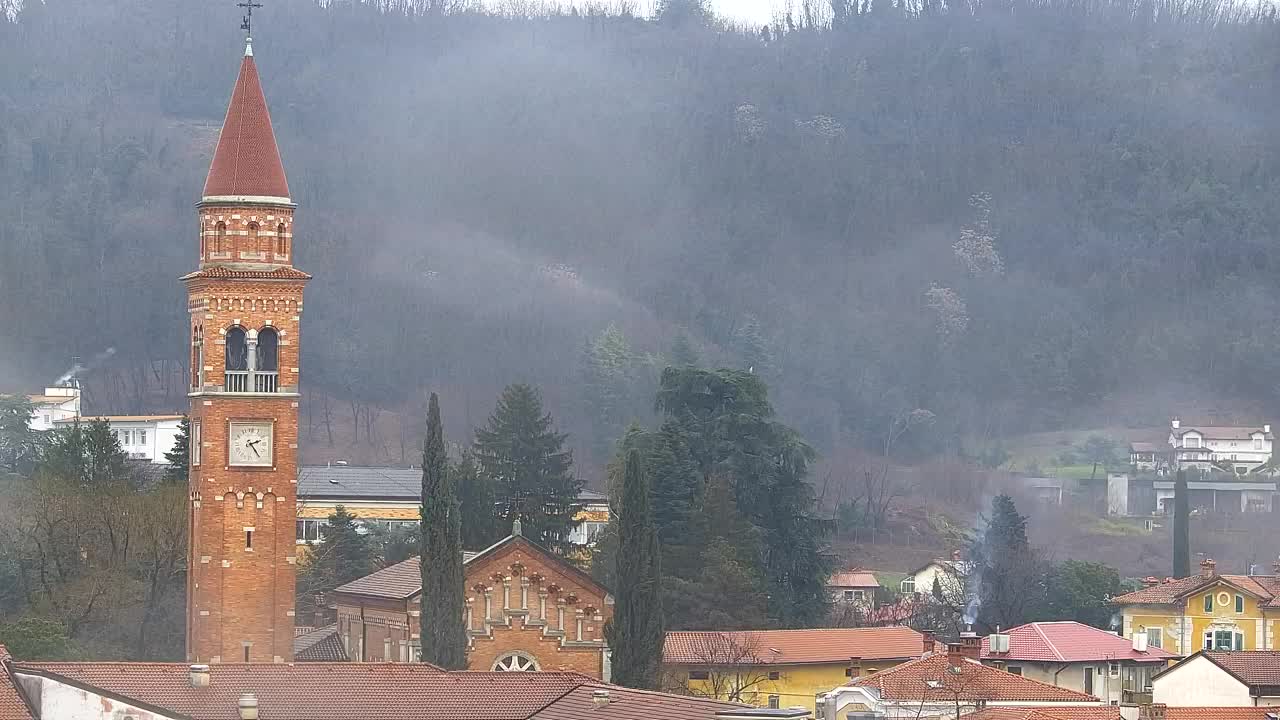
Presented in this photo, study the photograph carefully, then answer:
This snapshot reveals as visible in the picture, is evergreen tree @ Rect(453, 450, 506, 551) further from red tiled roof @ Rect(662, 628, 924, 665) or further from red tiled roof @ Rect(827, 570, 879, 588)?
red tiled roof @ Rect(827, 570, 879, 588)

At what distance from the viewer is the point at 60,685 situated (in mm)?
41875

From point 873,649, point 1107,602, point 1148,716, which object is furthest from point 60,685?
point 1107,602

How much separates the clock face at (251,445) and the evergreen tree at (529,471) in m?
27.3

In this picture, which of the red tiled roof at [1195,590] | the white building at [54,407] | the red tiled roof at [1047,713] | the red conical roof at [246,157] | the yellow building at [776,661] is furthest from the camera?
the white building at [54,407]

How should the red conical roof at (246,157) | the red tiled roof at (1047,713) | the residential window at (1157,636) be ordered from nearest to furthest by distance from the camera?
the red tiled roof at (1047,713)
the red conical roof at (246,157)
the residential window at (1157,636)

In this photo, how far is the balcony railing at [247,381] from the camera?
6856cm

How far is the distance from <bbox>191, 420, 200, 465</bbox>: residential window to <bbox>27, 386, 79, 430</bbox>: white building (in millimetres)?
83019

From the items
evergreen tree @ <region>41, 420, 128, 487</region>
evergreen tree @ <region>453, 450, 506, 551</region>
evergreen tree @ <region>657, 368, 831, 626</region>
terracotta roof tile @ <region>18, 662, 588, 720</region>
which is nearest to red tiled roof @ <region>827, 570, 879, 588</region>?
evergreen tree @ <region>657, 368, 831, 626</region>

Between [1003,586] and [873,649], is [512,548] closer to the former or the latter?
[873,649]

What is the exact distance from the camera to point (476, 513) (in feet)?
293

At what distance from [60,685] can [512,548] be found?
29.6 metres

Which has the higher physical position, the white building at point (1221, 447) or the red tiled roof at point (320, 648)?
the white building at point (1221, 447)

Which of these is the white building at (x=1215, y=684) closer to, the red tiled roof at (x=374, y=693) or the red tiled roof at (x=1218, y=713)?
the red tiled roof at (x=1218, y=713)

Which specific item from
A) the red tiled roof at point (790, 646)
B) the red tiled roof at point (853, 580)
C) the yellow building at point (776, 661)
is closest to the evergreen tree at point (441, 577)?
the yellow building at point (776, 661)
